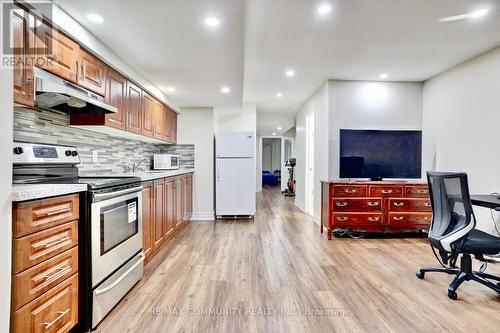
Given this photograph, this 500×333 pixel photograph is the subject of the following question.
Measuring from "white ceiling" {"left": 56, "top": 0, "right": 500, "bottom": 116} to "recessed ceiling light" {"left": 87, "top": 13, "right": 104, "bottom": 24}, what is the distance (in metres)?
0.05

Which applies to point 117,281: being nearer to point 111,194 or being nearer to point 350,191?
point 111,194

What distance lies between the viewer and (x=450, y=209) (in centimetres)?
240

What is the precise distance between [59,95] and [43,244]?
1073mm

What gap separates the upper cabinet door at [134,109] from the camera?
316cm

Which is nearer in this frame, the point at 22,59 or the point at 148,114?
the point at 22,59

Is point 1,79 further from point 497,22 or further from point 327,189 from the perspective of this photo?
point 497,22

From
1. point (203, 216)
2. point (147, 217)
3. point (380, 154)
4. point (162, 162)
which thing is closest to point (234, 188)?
point (203, 216)

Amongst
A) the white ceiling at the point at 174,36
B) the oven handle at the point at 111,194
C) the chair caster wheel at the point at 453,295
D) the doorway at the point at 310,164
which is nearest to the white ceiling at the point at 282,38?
the white ceiling at the point at 174,36

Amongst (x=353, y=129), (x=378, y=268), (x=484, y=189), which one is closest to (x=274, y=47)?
(x=353, y=129)

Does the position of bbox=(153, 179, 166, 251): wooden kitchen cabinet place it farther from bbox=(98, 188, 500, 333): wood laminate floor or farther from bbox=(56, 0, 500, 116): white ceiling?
bbox=(56, 0, 500, 116): white ceiling

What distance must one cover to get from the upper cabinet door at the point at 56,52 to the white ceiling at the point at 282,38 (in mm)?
207

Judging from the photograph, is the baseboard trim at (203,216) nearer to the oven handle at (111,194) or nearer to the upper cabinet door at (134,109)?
the upper cabinet door at (134,109)

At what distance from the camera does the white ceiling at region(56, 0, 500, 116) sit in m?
2.04

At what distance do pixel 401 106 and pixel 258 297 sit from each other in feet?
12.9
